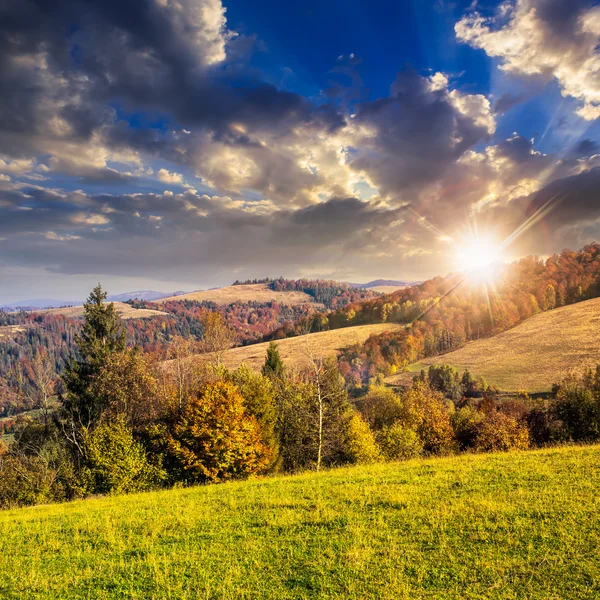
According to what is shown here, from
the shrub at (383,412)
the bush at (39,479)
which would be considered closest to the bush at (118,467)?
the bush at (39,479)

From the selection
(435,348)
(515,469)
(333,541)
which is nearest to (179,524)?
(333,541)

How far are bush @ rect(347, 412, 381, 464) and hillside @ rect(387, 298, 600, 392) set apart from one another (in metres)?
76.1

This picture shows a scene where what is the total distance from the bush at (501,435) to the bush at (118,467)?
1616 inches

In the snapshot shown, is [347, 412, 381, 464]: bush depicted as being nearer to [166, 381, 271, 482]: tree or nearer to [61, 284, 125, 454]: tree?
[166, 381, 271, 482]: tree

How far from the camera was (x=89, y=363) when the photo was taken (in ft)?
145

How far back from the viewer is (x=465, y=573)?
8.84 metres

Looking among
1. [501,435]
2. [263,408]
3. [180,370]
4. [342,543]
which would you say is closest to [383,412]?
[501,435]

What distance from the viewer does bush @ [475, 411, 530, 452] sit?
49.5m

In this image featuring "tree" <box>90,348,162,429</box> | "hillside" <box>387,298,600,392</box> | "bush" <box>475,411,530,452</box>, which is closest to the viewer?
"tree" <box>90,348,162,429</box>

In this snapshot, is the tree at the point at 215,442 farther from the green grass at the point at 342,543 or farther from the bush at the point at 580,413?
the bush at the point at 580,413

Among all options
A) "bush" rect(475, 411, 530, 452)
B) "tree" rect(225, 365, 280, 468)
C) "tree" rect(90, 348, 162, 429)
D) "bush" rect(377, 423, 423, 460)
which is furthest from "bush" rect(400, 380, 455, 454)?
"tree" rect(90, 348, 162, 429)

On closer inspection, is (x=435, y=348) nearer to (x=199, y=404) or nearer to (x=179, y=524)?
(x=199, y=404)

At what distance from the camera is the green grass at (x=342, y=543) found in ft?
28.7

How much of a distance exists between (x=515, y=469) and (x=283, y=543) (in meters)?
12.1
